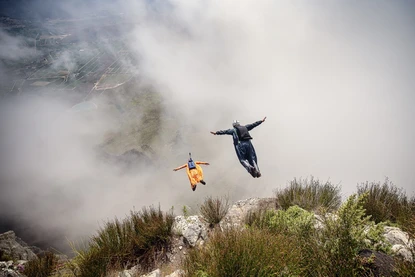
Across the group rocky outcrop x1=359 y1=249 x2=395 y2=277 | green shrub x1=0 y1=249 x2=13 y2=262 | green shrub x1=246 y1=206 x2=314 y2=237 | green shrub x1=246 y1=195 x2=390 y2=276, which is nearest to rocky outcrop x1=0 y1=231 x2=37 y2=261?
green shrub x1=0 y1=249 x2=13 y2=262

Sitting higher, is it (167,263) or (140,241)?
(140,241)

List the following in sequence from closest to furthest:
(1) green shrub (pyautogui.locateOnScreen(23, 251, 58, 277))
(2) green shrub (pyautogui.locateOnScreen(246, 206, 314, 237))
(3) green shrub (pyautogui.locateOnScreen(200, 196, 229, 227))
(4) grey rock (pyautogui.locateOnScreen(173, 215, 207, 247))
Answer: (2) green shrub (pyautogui.locateOnScreen(246, 206, 314, 237)) < (1) green shrub (pyautogui.locateOnScreen(23, 251, 58, 277)) < (4) grey rock (pyautogui.locateOnScreen(173, 215, 207, 247)) < (3) green shrub (pyautogui.locateOnScreen(200, 196, 229, 227))

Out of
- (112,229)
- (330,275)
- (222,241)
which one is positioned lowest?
(330,275)

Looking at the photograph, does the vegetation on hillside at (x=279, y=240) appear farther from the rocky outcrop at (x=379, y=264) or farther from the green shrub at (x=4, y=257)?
the green shrub at (x=4, y=257)

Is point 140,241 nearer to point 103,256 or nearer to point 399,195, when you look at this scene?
point 103,256

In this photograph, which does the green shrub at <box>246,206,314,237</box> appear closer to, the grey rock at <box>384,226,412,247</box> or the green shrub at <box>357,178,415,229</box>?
the grey rock at <box>384,226,412,247</box>

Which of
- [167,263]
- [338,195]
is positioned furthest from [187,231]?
[338,195]
